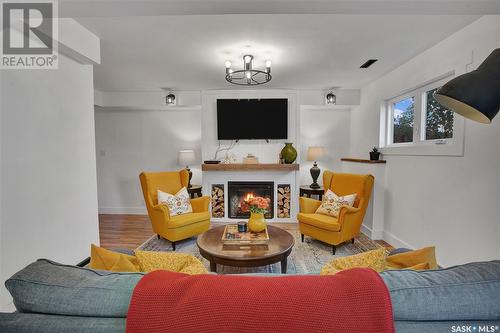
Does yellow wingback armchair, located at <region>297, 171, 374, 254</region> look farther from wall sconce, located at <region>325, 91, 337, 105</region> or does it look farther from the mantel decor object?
wall sconce, located at <region>325, 91, 337, 105</region>

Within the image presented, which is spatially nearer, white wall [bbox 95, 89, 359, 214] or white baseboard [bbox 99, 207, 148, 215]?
white wall [bbox 95, 89, 359, 214]

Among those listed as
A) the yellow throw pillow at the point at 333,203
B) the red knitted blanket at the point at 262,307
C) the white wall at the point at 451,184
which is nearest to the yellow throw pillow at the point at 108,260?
the red knitted blanket at the point at 262,307

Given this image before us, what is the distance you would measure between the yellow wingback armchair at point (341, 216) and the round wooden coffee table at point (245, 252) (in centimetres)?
69

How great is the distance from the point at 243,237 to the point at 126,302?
1650 millimetres

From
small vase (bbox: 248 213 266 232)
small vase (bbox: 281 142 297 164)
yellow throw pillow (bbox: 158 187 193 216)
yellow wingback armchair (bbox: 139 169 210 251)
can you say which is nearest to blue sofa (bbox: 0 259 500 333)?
small vase (bbox: 248 213 266 232)

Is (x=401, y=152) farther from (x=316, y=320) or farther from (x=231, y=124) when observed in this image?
(x=316, y=320)

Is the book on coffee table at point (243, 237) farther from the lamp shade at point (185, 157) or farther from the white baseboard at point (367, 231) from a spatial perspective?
the lamp shade at point (185, 157)

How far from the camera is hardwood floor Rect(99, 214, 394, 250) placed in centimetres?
324

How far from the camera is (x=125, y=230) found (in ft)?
12.4

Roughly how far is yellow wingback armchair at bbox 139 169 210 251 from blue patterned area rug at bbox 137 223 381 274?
0.53 ft

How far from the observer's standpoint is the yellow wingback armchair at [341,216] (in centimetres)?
274

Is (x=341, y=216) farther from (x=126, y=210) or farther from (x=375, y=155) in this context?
(x=126, y=210)

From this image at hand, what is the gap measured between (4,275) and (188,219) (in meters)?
1.67

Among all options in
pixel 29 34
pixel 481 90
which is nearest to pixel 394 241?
pixel 481 90
